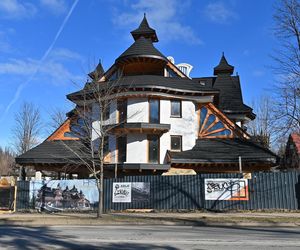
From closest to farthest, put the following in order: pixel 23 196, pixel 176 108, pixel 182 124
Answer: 1. pixel 23 196
2. pixel 182 124
3. pixel 176 108

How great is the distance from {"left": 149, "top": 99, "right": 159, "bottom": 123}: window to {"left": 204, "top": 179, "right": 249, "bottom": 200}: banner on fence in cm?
668

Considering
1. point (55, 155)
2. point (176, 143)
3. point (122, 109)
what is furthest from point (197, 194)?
point (55, 155)

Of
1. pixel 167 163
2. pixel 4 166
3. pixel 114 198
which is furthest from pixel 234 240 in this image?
pixel 4 166

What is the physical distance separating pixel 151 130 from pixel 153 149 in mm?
1392

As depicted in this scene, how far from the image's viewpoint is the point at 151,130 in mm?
25203

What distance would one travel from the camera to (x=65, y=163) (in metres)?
25.9

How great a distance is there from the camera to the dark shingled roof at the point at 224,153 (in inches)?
938

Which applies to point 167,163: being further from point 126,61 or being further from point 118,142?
point 126,61

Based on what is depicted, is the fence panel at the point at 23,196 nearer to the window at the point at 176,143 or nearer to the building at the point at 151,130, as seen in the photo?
the building at the point at 151,130

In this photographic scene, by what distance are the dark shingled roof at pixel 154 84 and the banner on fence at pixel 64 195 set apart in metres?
6.23

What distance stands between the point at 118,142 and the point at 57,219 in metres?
9.43

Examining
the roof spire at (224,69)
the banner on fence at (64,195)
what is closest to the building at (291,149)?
the roof spire at (224,69)

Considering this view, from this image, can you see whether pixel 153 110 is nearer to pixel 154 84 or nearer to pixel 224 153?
pixel 154 84

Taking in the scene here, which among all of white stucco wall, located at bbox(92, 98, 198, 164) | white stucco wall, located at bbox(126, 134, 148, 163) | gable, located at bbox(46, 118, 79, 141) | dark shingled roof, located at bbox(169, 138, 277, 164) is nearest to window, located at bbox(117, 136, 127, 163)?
white stucco wall, located at bbox(92, 98, 198, 164)
